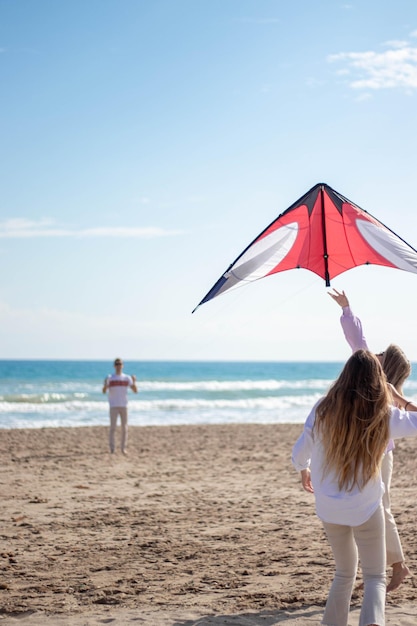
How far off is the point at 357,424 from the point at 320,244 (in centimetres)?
232

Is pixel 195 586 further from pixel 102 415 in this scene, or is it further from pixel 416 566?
pixel 102 415

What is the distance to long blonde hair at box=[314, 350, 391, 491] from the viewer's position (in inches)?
126

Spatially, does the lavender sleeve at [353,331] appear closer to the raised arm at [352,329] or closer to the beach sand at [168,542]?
the raised arm at [352,329]

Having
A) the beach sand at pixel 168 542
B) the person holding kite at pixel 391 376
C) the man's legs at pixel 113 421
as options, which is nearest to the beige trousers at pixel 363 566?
the beach sand at pixel 168 542

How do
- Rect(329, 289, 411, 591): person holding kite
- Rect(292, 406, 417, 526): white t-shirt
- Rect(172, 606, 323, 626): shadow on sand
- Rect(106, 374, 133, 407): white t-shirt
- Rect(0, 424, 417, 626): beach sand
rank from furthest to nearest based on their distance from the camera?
Rect(106, 374, 133, 407): white t-shirt
Rect(0, 424, 417, 626): beach sand
Rect(329, 289, 411, 591): person holding kite
Rect(172, 606, 323, 626): shadow on sand
Rect(292, 406, 417, 526): white t-shirt

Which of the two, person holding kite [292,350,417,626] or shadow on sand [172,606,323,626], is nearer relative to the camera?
person holding kite [292,350,417,626]

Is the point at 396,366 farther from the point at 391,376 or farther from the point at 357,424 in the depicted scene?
the point at 357,424

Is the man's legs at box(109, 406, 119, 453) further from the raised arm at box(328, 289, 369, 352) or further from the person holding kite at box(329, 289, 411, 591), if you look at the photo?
the raised arm at box(328, 289, 369, 352)

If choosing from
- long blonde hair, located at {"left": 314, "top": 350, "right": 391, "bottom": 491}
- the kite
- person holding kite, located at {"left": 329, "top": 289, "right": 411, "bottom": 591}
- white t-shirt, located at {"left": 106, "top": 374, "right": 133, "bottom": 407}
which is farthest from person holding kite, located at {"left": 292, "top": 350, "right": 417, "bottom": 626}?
white t-shirt, located at {"left": 106, "top": 374, "right": 133, "bottom": 407}

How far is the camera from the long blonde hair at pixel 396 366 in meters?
4.09

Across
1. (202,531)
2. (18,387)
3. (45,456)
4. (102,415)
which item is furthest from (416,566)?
(18,387)

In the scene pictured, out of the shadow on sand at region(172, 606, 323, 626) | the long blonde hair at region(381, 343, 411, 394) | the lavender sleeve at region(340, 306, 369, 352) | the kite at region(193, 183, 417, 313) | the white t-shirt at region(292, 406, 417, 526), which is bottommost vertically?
the shadow on sand at region(172, 606, 323, 626)

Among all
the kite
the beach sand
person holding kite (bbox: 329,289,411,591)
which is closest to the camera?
person holding kite (bbox: 329,289,411,591)

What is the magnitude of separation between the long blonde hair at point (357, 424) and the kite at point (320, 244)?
5.67ft
